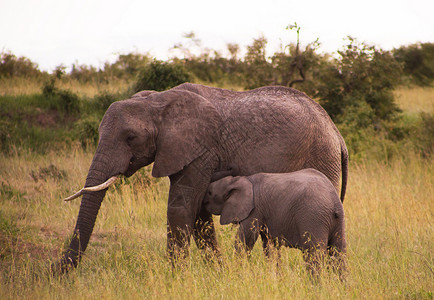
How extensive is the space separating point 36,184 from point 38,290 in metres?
5.31

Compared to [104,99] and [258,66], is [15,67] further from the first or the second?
[258,66]

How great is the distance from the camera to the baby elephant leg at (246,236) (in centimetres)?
507

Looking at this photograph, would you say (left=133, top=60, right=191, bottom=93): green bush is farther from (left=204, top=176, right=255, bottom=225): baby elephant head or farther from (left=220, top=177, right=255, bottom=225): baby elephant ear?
(left=220, top=177, right=255, bottom=225): baby elephant ear

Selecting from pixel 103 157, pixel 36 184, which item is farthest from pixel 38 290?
pixel 36 184

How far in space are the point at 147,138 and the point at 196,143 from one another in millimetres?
478

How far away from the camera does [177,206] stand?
5.44 metres

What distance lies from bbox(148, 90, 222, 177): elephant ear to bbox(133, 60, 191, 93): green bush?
6890mm

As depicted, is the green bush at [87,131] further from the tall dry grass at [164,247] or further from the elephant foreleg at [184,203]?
the elephant foreleg at [184,203]

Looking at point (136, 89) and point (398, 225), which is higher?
point (136, 89)

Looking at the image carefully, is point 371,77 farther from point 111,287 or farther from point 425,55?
point 425,55

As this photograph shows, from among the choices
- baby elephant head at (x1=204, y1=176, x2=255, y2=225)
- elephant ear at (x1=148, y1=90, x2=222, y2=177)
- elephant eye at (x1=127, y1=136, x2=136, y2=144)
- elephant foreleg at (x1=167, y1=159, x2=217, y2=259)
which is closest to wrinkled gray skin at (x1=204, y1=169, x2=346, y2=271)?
baby elephant head at (x1=204, y1=176, x2=255, y2=225)

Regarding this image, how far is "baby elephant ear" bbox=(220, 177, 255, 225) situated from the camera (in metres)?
5.19

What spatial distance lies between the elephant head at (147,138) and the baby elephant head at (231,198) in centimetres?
39

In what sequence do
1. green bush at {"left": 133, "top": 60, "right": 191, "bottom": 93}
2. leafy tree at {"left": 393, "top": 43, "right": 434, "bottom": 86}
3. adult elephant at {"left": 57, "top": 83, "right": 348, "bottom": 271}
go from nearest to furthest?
adult elephant at {"left": 57, "top": 83, "right": 348, "bottom": 271}
green bush at {"left": 133, "top": 60, "right": 191, "bottom": 93}
leafy tree at {"left": 393, "top": 43, "right": 434, "bottom": 86}
